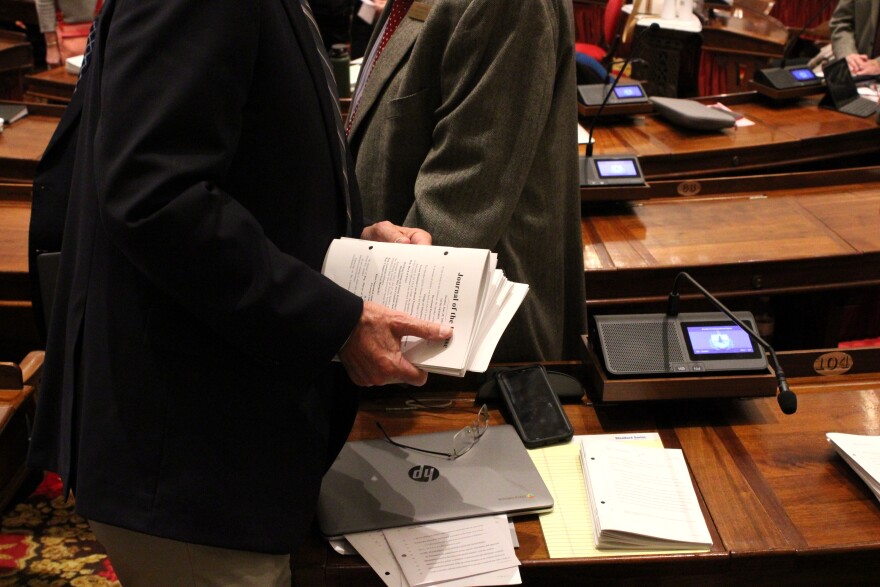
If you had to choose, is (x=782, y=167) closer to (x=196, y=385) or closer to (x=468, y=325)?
(x=468, y=325)

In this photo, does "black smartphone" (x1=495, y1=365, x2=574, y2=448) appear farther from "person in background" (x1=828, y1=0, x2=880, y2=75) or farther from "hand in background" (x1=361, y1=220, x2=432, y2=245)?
"person in background" (x1=828, y1=0, x2=880, y2=75)

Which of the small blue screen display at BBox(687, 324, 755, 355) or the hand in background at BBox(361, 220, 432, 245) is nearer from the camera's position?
the hand in background at BBox(361, 220, 432, 245)

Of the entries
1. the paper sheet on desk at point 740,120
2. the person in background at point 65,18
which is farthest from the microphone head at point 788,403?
the person in background at point 65,18

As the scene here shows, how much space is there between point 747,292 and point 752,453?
86 cm

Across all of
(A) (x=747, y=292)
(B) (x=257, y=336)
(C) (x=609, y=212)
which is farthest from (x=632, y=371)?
(C) (x=609, y=212)

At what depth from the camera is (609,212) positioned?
236 centimetres

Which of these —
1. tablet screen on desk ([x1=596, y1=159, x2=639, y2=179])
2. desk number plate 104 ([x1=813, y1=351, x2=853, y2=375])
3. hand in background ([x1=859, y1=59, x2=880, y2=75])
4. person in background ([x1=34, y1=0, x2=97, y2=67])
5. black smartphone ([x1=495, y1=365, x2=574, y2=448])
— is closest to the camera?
black smartphone ([x1=495, y1=365, x2=574, y2=448])

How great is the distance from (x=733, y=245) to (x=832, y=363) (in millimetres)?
655

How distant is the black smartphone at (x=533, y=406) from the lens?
1.32 metres

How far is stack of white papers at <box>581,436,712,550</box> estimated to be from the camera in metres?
1.10

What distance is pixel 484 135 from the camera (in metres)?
1.37

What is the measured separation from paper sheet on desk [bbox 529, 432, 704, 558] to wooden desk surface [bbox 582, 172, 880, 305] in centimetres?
77

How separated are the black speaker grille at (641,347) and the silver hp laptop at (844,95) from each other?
216 cm

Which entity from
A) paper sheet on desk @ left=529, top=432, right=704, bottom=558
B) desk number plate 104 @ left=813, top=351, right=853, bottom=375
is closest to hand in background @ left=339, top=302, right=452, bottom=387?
paper sheet on desk @ left=529, top=432, right=704, bottom=558
